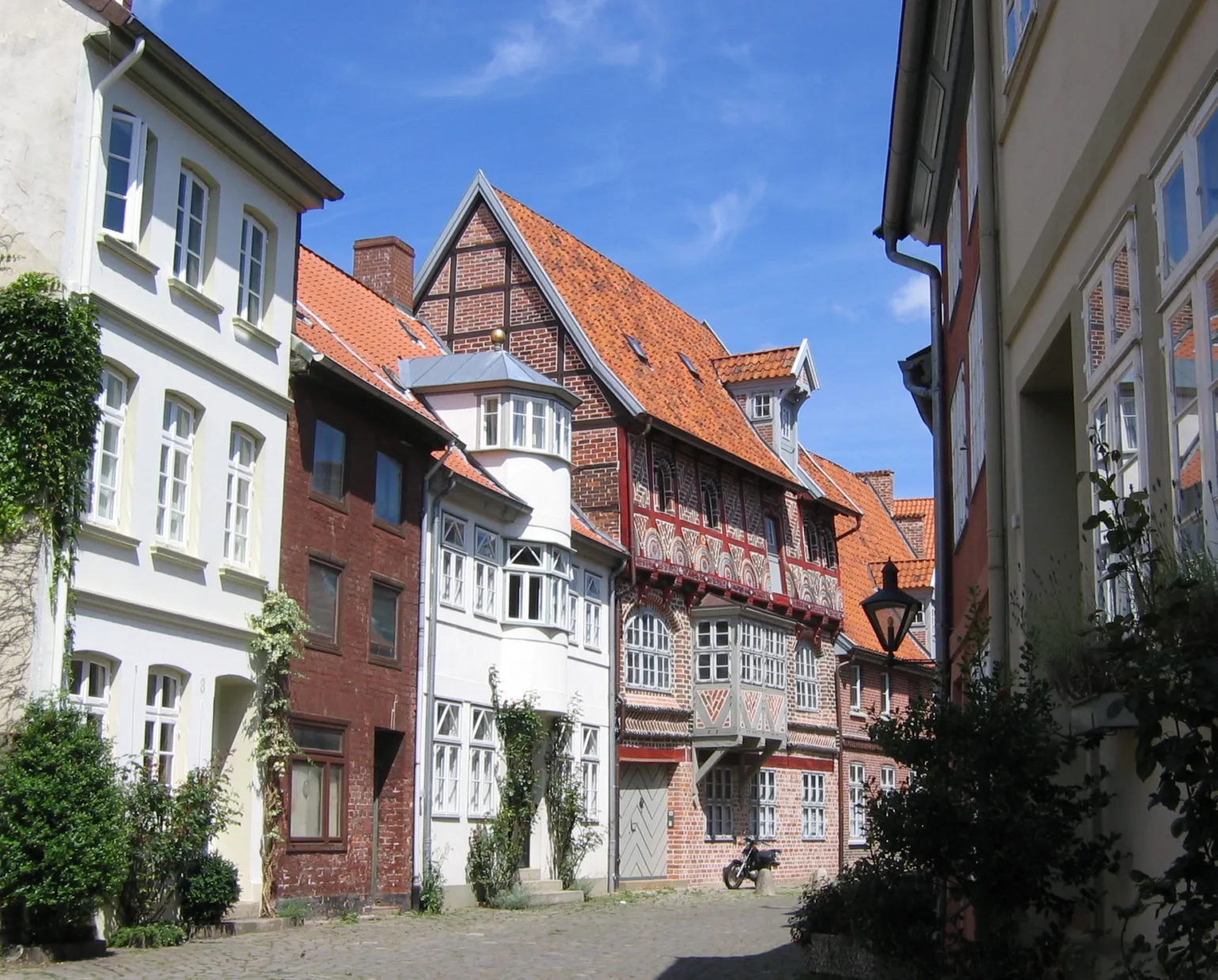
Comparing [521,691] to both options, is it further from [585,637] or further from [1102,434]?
[1102,434]

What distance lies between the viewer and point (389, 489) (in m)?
22.6

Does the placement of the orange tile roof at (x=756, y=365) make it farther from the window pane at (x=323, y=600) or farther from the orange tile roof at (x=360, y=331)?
the window pane at (x=323, y=600)

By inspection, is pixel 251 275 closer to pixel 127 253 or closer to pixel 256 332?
pixel 256 332

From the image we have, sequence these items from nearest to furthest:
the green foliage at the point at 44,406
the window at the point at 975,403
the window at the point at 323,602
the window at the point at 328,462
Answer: the window at the point at 975,403 → the green foliage at the point at 44,406 → the window at the point at 323,602 → the window at the point at 328,462

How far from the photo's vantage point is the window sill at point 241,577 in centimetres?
1806

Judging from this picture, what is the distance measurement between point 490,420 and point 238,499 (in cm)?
829

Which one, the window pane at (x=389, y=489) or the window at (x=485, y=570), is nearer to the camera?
the window pane at (x=389, y=489)

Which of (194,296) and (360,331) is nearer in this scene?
(194,296)

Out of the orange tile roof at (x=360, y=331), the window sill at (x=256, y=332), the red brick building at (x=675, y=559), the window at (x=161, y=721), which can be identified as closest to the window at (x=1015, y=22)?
the window sill at (x=256, y=332)

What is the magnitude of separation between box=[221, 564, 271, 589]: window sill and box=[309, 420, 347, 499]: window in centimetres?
186

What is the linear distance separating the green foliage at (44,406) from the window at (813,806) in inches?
927

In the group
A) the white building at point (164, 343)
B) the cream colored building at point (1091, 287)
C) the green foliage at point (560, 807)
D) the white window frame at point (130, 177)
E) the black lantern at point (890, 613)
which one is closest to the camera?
the cream colored building at point (1091, 287)

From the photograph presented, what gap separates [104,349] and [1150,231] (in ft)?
39.1

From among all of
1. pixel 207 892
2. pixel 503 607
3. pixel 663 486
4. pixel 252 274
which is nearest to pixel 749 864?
pixel 663 486
